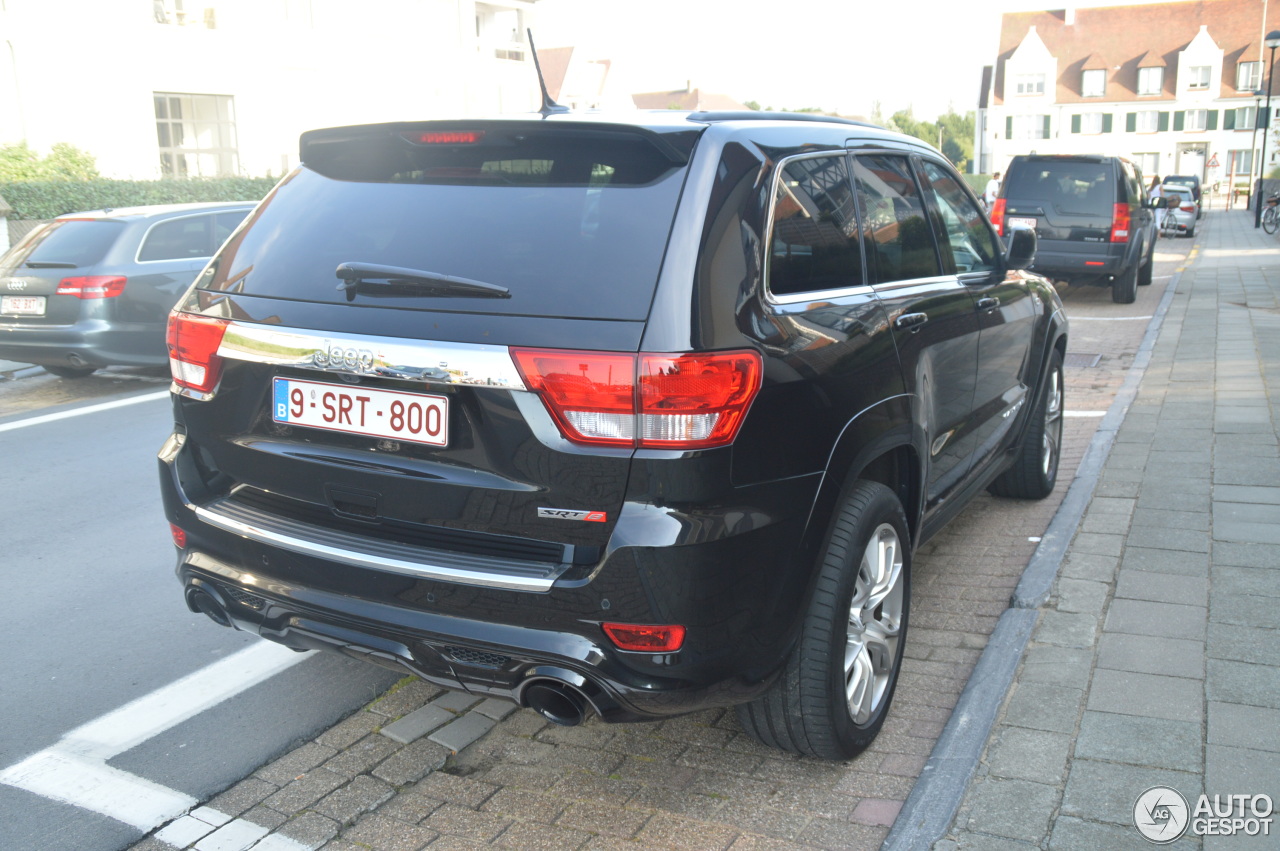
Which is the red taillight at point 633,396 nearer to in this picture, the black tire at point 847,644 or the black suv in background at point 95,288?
the black tire at point 847,644

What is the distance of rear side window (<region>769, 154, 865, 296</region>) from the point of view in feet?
9.40

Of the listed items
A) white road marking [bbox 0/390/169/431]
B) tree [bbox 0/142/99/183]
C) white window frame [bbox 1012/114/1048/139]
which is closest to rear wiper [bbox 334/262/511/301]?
white road marking [bbox 0/390/169/431]

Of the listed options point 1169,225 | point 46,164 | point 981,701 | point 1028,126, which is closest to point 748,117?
point 981,701

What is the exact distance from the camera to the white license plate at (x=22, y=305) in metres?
9.43

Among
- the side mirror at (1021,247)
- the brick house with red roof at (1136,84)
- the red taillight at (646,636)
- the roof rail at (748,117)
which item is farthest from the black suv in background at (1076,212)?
the brick house with red roof at (1136,84)

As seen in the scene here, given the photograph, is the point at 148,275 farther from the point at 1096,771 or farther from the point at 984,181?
the point at 984,181

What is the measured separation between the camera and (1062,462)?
259 inches

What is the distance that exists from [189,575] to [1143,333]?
1146 centimetres

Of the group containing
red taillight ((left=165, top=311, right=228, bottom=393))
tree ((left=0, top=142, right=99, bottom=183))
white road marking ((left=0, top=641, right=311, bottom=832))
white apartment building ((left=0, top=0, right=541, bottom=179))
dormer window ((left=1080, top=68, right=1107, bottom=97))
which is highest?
dormer window ((left=1080, top=68, right=1107, bottom=97))

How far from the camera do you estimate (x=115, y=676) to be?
152 inches

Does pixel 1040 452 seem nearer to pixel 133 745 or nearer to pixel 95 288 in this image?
pixel 133 745

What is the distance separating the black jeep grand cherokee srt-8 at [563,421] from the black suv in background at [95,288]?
7.08 metres

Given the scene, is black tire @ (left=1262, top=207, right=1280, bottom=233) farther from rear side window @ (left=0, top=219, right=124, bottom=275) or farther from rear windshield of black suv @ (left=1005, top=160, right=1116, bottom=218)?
rear side window @ (left=0, top=219, right=124, bottom=275)

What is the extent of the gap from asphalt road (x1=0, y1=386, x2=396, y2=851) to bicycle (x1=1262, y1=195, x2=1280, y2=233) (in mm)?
30573
